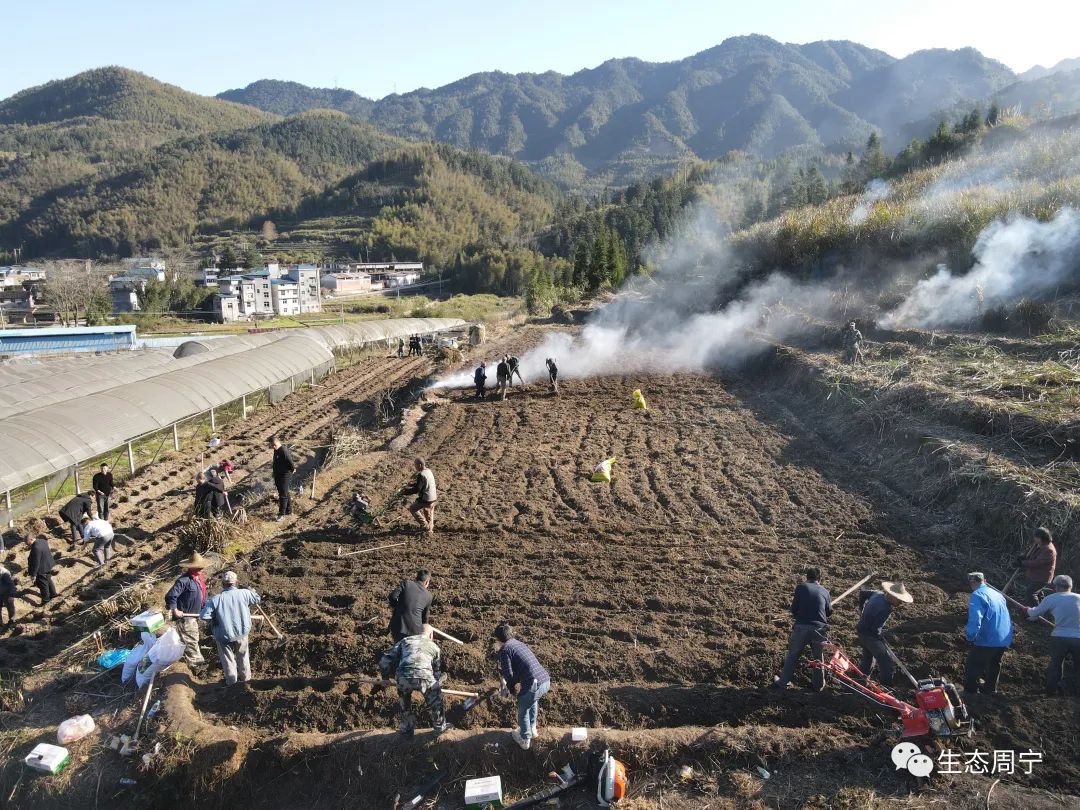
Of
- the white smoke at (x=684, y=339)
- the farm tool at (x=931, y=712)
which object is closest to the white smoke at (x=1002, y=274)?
the white smoke at (x=684, y=339)

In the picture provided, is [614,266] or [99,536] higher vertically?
[614,266]

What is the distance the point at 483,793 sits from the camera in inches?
225

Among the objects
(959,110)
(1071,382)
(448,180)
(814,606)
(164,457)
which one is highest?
(959,110)

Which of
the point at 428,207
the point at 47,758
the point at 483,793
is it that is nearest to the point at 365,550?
the point at 47,758

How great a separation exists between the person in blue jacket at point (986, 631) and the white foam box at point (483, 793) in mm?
4577

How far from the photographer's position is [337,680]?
23.6 ft

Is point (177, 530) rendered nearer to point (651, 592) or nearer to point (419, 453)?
point (419, 453)

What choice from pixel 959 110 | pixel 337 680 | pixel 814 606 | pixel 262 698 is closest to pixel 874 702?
pixel 814 606

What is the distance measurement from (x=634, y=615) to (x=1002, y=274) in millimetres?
18905

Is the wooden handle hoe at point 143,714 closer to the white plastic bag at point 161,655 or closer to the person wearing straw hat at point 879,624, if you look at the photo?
the white plastic bag at point 161,655

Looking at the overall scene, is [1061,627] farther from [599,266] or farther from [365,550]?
[599,266]

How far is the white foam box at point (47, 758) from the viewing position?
6273 mm

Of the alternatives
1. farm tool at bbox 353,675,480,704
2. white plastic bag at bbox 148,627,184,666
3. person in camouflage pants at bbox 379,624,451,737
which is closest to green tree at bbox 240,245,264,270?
white plastic bag at bbox 148,627,184,666

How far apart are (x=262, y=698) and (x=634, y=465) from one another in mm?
8514
